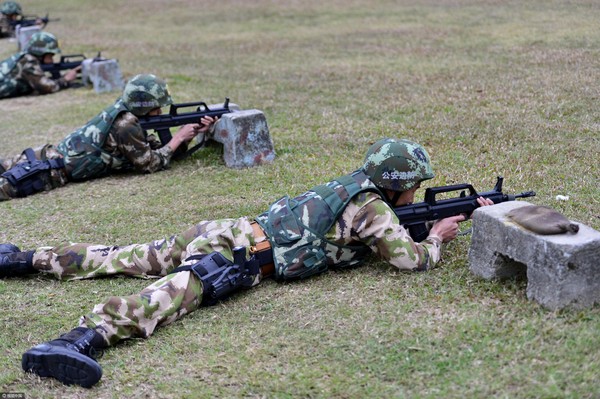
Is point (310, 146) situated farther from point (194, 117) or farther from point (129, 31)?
point (129, 31)

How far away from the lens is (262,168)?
829 cm

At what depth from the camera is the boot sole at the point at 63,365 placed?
419 centimetres

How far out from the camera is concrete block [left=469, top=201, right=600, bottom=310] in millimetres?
4336


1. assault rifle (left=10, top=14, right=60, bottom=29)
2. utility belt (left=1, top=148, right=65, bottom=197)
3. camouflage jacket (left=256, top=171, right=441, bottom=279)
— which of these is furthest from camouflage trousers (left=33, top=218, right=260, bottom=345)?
assault rifle (left=10, top=14, right=60, bottom=29)

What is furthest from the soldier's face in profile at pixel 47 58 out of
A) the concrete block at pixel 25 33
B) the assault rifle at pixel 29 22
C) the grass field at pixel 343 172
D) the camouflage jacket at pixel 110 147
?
the camouflage jacket at pixel 110 147

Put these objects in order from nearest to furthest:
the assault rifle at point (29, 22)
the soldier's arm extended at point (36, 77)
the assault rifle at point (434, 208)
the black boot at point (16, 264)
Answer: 1. the assault rifle at point (434, 208)
2. the black boot at point (16, 264)
3. the soldier's arm extended at point (36, 77)
4. the assault rifle at point (29, 22)

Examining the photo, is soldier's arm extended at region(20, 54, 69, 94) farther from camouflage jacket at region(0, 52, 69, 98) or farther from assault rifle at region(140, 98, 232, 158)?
assault rifle at region(140, 98, 232, 158)

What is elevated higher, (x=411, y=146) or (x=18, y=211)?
(x=411, y=146)

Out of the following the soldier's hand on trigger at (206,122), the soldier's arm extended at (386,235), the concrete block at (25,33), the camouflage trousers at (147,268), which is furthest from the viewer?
the concrete block at (25,33)

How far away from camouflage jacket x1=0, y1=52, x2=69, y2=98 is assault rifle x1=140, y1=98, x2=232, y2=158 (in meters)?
6.16

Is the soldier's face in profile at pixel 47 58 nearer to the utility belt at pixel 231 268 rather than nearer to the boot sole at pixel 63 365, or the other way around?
the utility belt at pixel 231 268

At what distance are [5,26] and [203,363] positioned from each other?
19208 mm

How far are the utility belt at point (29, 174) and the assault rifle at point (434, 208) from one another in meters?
4.48

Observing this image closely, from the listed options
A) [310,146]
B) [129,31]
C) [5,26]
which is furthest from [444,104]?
[5,26]
